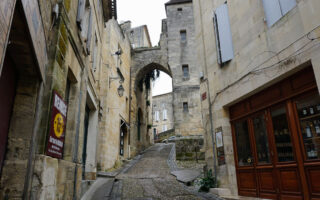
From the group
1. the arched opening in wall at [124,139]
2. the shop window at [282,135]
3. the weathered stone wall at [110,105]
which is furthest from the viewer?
the arched opening in wall at [124,139]

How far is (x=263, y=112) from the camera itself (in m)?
4.83

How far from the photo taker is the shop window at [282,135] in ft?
13.6

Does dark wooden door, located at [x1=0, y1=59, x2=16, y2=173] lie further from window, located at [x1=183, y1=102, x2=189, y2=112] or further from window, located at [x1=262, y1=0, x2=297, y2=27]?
window, located at [x1=183, y1=102, x2=189, y2=112]

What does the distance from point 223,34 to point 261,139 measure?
2.85 metres

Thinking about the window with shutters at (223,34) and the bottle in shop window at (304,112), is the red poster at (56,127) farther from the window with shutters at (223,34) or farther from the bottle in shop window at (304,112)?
the window with shutters at (223,34)

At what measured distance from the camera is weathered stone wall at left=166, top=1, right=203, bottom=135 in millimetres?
15141

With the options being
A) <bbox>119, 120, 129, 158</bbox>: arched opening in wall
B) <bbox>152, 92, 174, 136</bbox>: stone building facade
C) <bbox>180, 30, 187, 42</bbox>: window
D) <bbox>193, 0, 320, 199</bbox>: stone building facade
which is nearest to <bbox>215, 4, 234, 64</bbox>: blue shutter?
<bbox>193, 0, 320, 199</bbox>: stone building facade

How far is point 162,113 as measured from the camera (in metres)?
35.2

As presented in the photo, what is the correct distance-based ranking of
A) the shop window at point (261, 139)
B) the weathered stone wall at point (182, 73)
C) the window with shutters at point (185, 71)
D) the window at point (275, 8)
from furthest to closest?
1. the window with shutters at point (185, 71)
2. the weathered stone wall at point (182, 73)
3. the shop window at point (261, 139)
4. the window at point (275, 8)

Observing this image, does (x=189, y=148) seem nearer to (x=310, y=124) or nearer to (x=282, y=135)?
(x=282, y=135)

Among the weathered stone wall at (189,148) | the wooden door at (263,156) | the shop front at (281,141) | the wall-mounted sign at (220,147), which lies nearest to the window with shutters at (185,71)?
the weathered stone wall at (189,148)

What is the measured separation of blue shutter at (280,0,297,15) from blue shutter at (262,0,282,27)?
7cm

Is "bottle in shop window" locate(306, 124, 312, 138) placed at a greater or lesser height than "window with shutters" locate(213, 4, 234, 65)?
lesser

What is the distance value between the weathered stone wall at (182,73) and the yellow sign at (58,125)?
39.1ft
